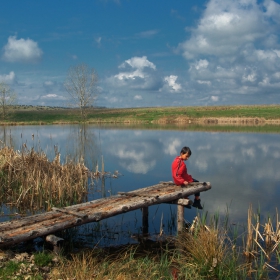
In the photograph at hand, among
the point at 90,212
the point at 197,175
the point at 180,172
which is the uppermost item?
the point at 180,172

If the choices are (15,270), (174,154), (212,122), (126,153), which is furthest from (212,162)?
(212,122)

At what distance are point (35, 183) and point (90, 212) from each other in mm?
3814

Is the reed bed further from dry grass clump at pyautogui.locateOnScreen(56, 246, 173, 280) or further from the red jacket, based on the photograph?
the red jacket

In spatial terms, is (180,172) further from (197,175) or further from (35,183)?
(197,175)

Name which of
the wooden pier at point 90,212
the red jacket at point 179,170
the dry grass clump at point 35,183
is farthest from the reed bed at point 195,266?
the dry grass clump at point 35,183

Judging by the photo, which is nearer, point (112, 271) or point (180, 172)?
point (112, 271)

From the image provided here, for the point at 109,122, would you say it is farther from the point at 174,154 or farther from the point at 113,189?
the point at 113,189

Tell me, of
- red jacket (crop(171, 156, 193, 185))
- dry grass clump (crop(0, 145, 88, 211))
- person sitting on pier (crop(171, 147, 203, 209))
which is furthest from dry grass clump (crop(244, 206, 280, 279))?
dry grass clump (crop(0, 145, 88, 211))

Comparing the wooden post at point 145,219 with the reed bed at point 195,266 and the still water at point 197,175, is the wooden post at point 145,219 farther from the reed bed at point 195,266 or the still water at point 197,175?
the reed bed at point 195,266

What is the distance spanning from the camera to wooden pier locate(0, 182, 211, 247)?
6.70 m

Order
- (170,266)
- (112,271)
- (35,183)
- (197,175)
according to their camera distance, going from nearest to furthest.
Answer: (112,271) → (170,266) → (35,183) → (197,175)

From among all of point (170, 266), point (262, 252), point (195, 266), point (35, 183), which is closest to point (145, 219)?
point (170, 266)

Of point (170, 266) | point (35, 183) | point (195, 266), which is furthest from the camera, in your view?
point (35, 183)

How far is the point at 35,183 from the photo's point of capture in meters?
11.2
